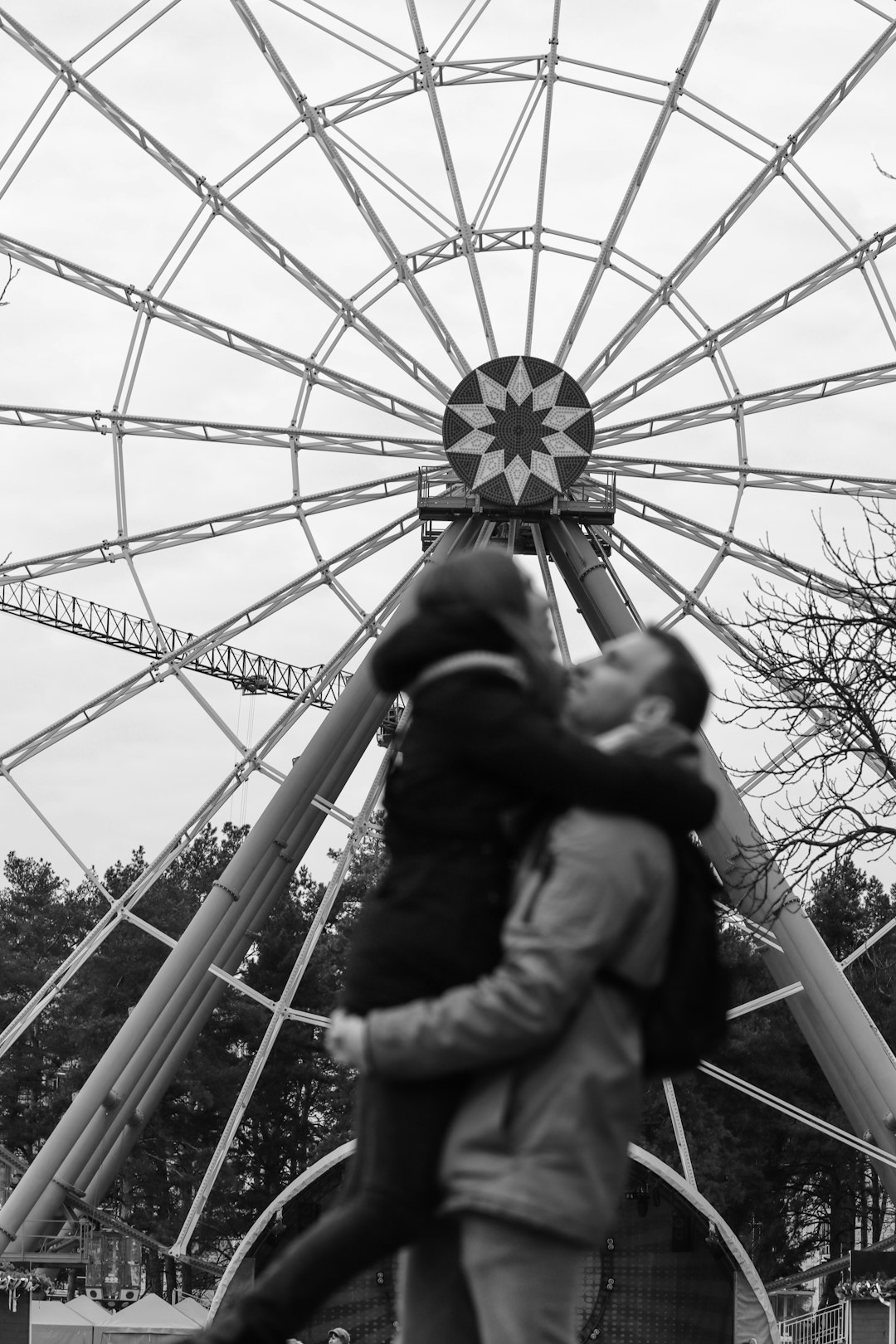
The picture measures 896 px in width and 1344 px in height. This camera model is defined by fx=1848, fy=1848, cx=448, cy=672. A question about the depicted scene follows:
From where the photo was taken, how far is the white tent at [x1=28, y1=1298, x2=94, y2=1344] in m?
20.7

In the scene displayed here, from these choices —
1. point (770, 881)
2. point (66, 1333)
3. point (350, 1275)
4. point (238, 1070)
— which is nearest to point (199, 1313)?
point (66, 1333)

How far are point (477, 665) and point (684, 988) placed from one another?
0.72 m

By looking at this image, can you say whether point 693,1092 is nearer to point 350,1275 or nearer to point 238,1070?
point 238,1070

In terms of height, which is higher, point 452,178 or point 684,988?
point 452,178

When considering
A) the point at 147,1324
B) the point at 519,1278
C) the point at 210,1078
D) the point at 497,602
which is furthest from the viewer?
the point at 210,1078

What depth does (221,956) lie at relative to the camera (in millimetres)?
21391

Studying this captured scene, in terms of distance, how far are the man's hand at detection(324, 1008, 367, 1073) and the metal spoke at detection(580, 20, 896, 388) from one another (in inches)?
762

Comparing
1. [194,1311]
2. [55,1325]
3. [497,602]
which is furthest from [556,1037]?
[194,1311]

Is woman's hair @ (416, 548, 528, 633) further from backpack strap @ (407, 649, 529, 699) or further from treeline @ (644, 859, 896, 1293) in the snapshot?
treeline @ (644, 859, 896, 1293)

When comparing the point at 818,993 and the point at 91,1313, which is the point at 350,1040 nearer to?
the point at 818,993

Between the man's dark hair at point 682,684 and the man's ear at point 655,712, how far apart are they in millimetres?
11

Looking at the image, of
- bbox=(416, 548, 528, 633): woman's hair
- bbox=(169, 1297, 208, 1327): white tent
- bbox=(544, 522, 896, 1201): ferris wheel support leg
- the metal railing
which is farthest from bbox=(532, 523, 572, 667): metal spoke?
bbox=(416, 548, 528, 633): woman's hair

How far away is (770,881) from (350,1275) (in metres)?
16.6

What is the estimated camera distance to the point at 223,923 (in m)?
21.2
